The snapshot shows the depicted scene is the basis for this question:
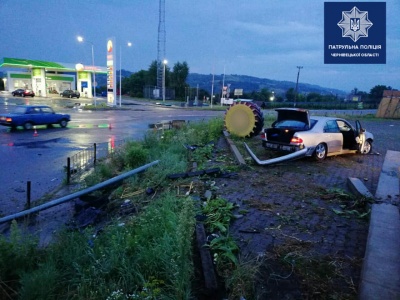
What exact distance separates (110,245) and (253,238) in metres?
1.98

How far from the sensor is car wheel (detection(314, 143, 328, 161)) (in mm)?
9930

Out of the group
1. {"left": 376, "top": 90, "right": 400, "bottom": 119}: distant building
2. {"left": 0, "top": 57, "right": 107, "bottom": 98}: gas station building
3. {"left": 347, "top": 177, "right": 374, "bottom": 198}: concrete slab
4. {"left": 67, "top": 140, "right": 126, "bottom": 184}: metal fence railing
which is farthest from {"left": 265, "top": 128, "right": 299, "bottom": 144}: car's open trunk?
{"left": 0, "top": 57, "right": 107, "bottom": 98}: gas station building

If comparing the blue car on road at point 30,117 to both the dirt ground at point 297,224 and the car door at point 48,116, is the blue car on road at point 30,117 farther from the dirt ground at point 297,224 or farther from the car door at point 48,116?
the dirt ground at point 297,224

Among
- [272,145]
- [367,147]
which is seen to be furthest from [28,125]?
[367,147]

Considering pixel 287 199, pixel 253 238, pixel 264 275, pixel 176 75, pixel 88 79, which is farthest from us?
pixel 176 75

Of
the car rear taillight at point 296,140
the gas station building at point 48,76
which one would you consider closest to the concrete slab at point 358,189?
the car rear taillight at point 296,140

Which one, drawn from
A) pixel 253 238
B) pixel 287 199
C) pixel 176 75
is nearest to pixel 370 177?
pixel 287 199

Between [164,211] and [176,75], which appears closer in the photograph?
[164,211]

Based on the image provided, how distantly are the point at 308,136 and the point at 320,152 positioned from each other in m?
0.83

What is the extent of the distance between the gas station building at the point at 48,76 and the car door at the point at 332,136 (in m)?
58.1

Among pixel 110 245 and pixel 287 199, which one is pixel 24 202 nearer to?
pixel 110 245

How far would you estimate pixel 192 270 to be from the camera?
3555mm

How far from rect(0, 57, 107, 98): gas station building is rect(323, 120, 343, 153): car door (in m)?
58.1

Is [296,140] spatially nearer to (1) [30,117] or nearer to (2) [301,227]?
(2) [301,227]
